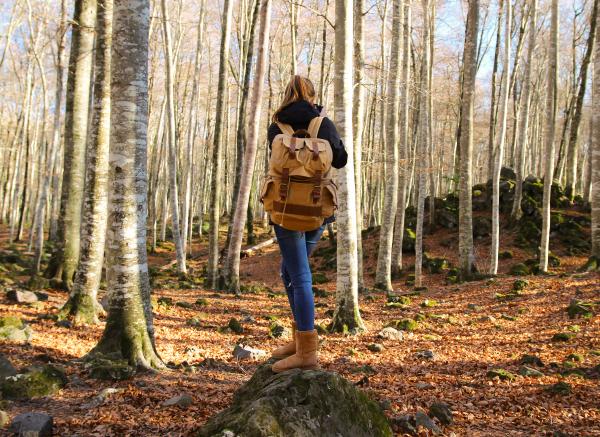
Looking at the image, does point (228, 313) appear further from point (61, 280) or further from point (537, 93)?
point (537, 93)

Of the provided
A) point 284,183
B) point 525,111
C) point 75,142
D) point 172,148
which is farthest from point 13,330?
point 525,111

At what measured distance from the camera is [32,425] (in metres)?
3.11

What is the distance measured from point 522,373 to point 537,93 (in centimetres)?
2660

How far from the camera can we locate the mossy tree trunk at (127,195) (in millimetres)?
4941

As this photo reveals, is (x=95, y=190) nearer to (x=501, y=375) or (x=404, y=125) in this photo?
(x=501, y=375)

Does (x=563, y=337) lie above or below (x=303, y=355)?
below

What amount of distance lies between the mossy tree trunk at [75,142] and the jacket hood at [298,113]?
23.8ft

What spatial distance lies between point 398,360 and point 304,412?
3768mm

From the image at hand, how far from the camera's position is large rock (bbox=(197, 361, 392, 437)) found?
252 centimetres

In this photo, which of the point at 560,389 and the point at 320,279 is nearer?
the point at 560,389

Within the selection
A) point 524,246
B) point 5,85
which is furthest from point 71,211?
point 5,85

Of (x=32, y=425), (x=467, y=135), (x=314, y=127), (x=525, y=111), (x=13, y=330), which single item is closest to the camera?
(x=32, y=425)

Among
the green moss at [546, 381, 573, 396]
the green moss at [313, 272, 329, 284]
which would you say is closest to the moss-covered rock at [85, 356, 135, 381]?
the green moss at [546, 381, 573, 396]

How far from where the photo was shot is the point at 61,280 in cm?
988
